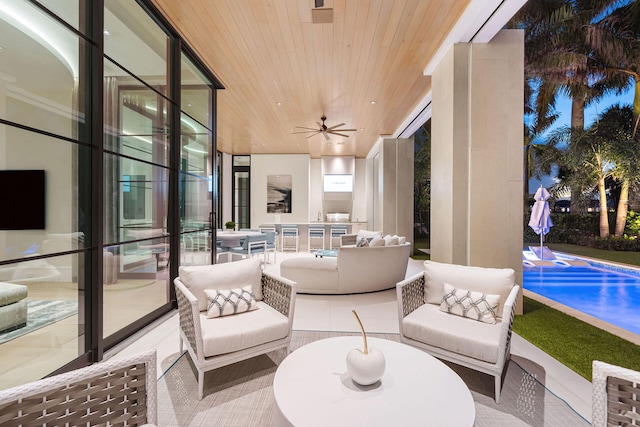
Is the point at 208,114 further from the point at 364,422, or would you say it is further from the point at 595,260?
the point at 595,260

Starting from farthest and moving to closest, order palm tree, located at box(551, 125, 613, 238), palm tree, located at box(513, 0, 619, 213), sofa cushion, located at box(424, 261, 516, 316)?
palm tree, located at box(551, 125, 613, 238) < palm tree, located at box(513, 0, 619, 213) < sofa cushion, located at box(424, 261, 516, 316)

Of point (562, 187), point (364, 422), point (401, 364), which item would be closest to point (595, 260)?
point (562, 187)

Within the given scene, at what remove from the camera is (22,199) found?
1750 mm

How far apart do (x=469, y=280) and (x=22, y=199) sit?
3.27 m

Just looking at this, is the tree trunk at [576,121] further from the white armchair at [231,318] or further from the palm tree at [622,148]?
the white armchair at [231,318]

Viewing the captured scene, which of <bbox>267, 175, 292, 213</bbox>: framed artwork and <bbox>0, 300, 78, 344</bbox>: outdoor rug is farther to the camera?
<bbox>267, 175, 292, 213</bbox>: framed artwork

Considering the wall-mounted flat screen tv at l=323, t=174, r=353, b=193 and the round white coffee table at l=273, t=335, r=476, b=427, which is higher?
the wall-mounted flat screen tv at l=323, t=174, r=353, b=193

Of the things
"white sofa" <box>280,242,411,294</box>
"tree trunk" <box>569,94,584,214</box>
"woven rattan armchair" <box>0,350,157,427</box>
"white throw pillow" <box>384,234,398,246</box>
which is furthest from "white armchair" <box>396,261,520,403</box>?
"tree trunk" <box>569,94,584,214</box>

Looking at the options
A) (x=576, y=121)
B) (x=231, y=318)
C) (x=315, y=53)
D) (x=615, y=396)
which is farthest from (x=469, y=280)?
(x=576, y=121)

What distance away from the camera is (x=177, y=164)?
11.5 feet

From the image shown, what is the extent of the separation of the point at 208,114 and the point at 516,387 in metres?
4.85

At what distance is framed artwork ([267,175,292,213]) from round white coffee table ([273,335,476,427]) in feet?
26.2

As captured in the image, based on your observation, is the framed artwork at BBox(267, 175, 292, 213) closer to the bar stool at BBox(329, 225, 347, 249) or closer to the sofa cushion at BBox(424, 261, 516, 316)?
the bar stool at BBox(329, 225, 347, 249)

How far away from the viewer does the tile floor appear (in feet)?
6.51
